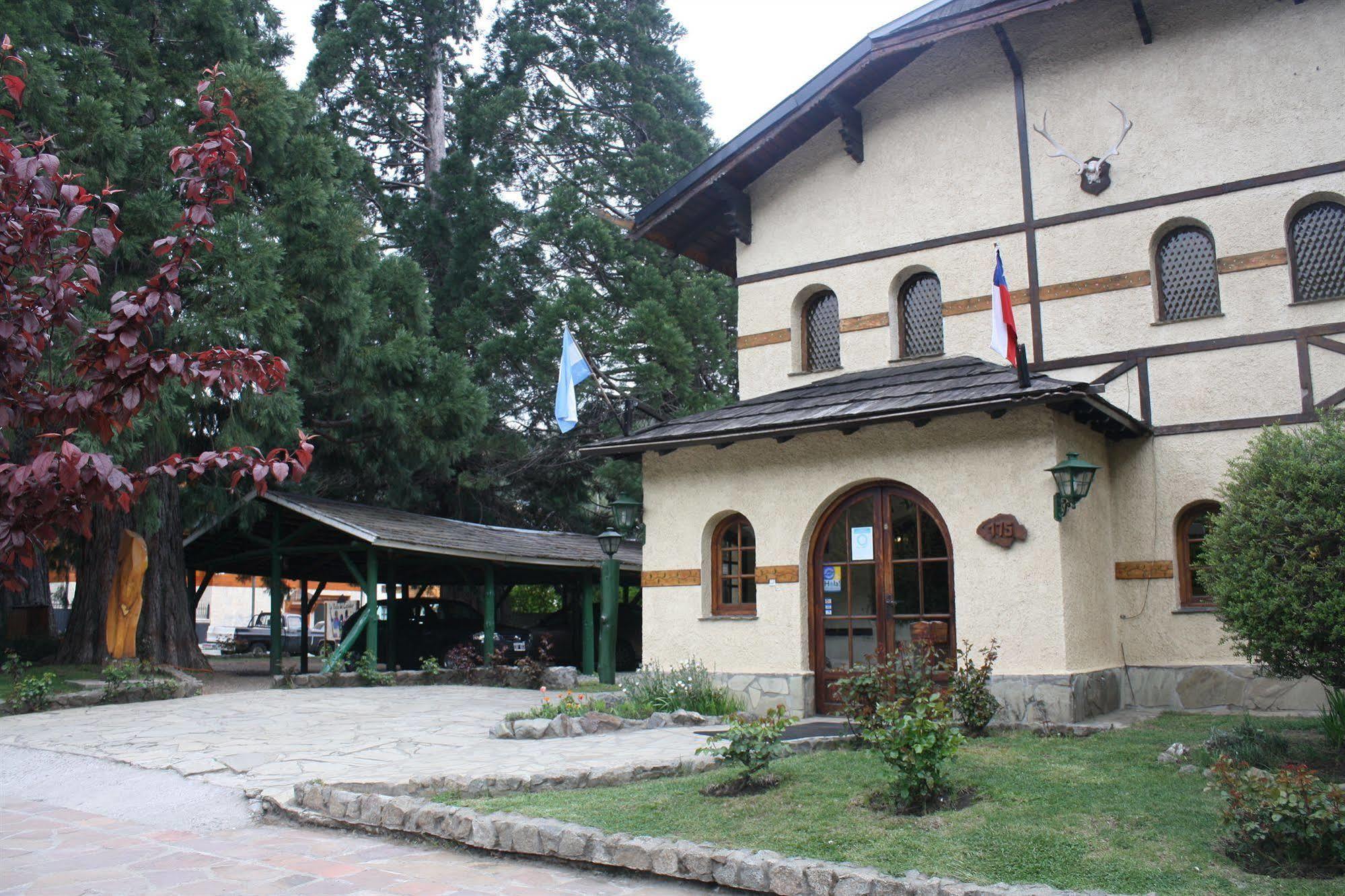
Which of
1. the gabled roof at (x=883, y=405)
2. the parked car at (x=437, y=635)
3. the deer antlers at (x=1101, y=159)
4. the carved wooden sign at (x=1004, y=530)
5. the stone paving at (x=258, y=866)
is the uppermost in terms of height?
the deer antlers at (x=1101, y=159)

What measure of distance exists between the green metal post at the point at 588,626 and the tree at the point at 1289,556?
14.7 meters

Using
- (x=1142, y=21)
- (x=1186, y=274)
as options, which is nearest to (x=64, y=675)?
(x=1186, y=274)

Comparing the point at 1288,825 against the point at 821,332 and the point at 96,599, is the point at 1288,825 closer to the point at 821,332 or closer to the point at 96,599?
the point at 821,332

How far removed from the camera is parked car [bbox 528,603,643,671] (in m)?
23.7

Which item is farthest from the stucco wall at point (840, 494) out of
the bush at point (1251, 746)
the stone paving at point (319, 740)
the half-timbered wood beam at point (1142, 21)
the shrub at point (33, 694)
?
the shrub at point (33, 694)

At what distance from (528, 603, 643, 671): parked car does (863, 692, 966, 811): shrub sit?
54.7ft

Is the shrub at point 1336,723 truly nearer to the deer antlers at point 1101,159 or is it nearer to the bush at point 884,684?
the bush at point 884,684

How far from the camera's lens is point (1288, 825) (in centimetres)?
542

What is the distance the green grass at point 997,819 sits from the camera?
18.0 feet

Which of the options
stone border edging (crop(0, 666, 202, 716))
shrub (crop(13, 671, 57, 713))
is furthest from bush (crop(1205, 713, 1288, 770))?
shrub (crop(13, 671, 57, 713))

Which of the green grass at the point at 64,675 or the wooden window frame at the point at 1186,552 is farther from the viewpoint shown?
the green grass at the point at 64,675

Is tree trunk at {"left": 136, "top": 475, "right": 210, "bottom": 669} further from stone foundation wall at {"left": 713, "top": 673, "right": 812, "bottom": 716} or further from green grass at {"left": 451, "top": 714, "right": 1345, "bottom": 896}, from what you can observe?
green grass at {"left": 451, "top": 714, "right": 1345, "bottom": 896}

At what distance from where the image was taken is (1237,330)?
39.5ft

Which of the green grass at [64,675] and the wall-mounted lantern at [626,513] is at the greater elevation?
the wall-mounted lantern at [626,513]
